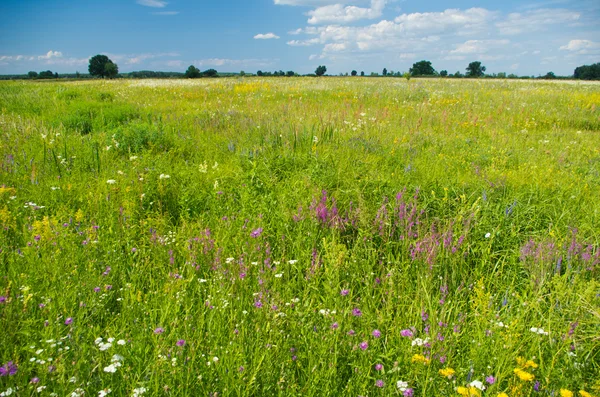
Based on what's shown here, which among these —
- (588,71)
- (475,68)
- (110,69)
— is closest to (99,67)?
(110,69)

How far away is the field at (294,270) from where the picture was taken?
191cm

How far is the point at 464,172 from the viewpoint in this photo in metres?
5.18

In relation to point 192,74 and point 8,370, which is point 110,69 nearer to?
point 192,74

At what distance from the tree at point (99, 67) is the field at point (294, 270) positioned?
4730 inches

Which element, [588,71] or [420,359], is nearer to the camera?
[420,359]

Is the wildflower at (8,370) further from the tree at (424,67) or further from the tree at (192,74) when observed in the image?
the tree at (424,67)

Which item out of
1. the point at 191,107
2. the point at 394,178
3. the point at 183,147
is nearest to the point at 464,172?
the point at 394,178

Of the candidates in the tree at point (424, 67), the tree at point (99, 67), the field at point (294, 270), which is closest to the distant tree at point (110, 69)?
the tree at point (99, 67)

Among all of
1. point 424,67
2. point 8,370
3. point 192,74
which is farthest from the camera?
point 424,67

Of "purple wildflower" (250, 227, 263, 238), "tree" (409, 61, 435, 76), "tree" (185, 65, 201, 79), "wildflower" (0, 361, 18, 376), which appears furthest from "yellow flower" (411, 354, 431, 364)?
"tree" (409, 61, 435, 76)

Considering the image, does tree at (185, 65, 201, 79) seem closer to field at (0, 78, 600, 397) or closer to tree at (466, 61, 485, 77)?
field at (0, 78, 600, 397)

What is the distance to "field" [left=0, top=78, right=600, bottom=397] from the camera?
75.0 inches

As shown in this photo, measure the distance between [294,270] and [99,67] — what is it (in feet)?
420

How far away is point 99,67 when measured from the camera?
107 m
